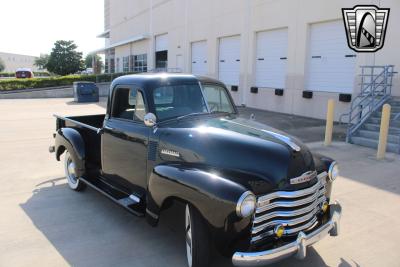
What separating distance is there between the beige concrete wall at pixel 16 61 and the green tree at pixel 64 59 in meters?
62.2

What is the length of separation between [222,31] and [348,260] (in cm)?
1725

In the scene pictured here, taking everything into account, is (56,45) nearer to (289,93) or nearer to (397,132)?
(289,93)

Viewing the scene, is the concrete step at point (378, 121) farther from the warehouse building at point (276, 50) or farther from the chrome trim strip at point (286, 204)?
the chrome trim strip at point (286, 204)

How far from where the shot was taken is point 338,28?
1370 centimetres

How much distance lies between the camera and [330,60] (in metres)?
14.1

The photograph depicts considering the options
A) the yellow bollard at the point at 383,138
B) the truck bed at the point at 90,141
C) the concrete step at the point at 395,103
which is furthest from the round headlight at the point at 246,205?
the concrete step at the point at 395,103

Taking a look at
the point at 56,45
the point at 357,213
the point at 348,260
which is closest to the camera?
the point at 348,260

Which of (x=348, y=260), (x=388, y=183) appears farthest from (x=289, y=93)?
(x=348, y=260)

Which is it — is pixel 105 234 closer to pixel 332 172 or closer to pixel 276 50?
pixel 332 172

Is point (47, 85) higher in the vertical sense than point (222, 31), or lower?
lower

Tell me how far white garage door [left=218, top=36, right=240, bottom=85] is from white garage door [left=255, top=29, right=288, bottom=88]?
5.68ft

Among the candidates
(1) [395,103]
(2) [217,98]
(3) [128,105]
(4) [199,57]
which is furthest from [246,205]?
(4) [199,57]

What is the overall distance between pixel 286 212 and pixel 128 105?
2.49 metres

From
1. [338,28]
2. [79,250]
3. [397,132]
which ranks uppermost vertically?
[338,28]
